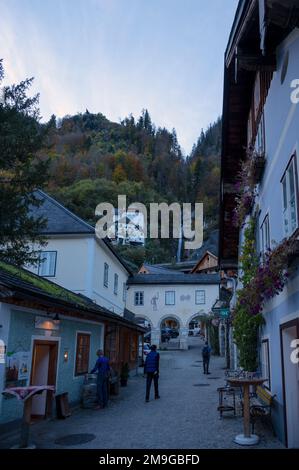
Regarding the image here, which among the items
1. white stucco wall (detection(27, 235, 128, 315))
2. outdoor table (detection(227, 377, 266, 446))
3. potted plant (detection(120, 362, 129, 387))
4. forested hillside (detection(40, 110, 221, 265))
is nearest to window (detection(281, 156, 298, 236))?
outdoor table (detection(227, 377, 266, 446))

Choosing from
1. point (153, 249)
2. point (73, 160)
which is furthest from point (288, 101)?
point (73, 160)

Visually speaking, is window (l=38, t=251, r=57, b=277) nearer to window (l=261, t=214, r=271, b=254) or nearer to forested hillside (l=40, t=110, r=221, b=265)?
window (l=261, t=214, r=271, b=254)

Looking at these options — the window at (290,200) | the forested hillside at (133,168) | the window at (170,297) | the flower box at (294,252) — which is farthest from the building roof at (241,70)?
the forested hillside at (133,168)

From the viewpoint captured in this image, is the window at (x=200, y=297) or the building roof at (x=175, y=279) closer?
the window at (x=200, y=297)

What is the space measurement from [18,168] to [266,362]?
7.35 meters

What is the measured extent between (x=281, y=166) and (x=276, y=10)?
97.5 inches

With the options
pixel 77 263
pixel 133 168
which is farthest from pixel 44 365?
pixel 133 168

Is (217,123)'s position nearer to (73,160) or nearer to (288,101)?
(73,160)

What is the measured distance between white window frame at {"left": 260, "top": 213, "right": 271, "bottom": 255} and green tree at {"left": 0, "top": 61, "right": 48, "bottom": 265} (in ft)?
17.5

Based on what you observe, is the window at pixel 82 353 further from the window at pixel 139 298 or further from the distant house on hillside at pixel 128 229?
the distant house on hillside at pixel 128 229

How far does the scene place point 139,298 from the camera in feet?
137

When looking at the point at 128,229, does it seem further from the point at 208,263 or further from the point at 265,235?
the point at 265,235

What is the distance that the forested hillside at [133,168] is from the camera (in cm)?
7825

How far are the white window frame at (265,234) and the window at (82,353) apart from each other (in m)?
6.30
